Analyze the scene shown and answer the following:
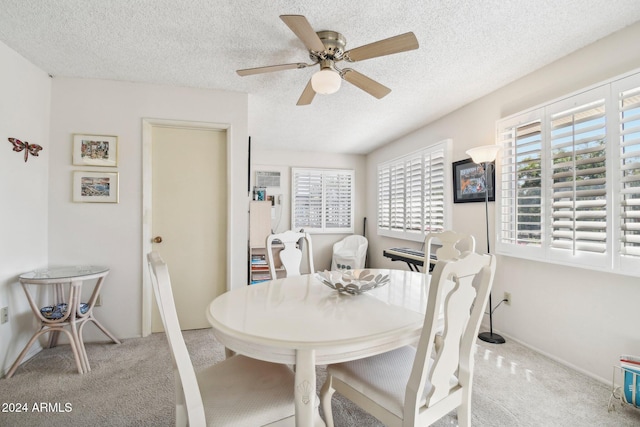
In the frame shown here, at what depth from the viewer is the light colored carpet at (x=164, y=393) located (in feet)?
5.24

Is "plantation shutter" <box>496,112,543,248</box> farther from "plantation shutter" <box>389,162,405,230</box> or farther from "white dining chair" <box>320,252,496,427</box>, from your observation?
"plantation shutter" <box>389,162,405,230</box>

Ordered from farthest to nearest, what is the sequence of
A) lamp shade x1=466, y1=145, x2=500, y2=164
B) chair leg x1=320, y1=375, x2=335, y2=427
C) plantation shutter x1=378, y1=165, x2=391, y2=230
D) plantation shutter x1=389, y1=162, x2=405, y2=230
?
1. plantation shutter x1=378, y1=165, x2=391, y2=230
2. plantation shutter x1=389, y1=162, x2=405, y2=230
3. lamp shade x1=466, y1=145, x2=500, y2=164
4. chair leg x1=320, y1=375, x2=335, y2=427

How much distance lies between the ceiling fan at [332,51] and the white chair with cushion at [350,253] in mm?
3436

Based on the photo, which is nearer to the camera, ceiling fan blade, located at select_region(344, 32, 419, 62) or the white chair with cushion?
ceiling fan blade, located at select_region(344, 32, 419, 62)

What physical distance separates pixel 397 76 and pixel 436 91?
58 centimetres

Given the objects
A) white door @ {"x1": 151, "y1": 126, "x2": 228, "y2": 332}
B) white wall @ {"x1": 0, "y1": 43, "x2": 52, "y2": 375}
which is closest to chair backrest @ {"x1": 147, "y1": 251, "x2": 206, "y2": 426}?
white door @ {"x1": 151, "y1": 126, "x2": 228, "y2": 332}

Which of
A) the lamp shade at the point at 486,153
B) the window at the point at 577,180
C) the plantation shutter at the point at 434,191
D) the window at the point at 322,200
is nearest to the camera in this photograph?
the window at the point at 577,180

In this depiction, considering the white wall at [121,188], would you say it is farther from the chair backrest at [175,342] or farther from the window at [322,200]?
the window at [322,200]

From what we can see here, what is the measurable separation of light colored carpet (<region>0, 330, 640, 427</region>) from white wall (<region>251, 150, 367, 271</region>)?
3288 millimetres

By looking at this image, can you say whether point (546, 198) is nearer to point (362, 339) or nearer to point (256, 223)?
point (362, 339)

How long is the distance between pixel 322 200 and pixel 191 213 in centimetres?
307

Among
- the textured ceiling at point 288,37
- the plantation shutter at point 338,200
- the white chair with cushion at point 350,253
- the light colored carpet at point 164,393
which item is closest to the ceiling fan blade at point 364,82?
the textured ceiling at point 288,37

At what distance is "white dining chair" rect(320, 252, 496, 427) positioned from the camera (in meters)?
0.99

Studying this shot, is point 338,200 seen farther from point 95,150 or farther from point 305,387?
point 305,387
